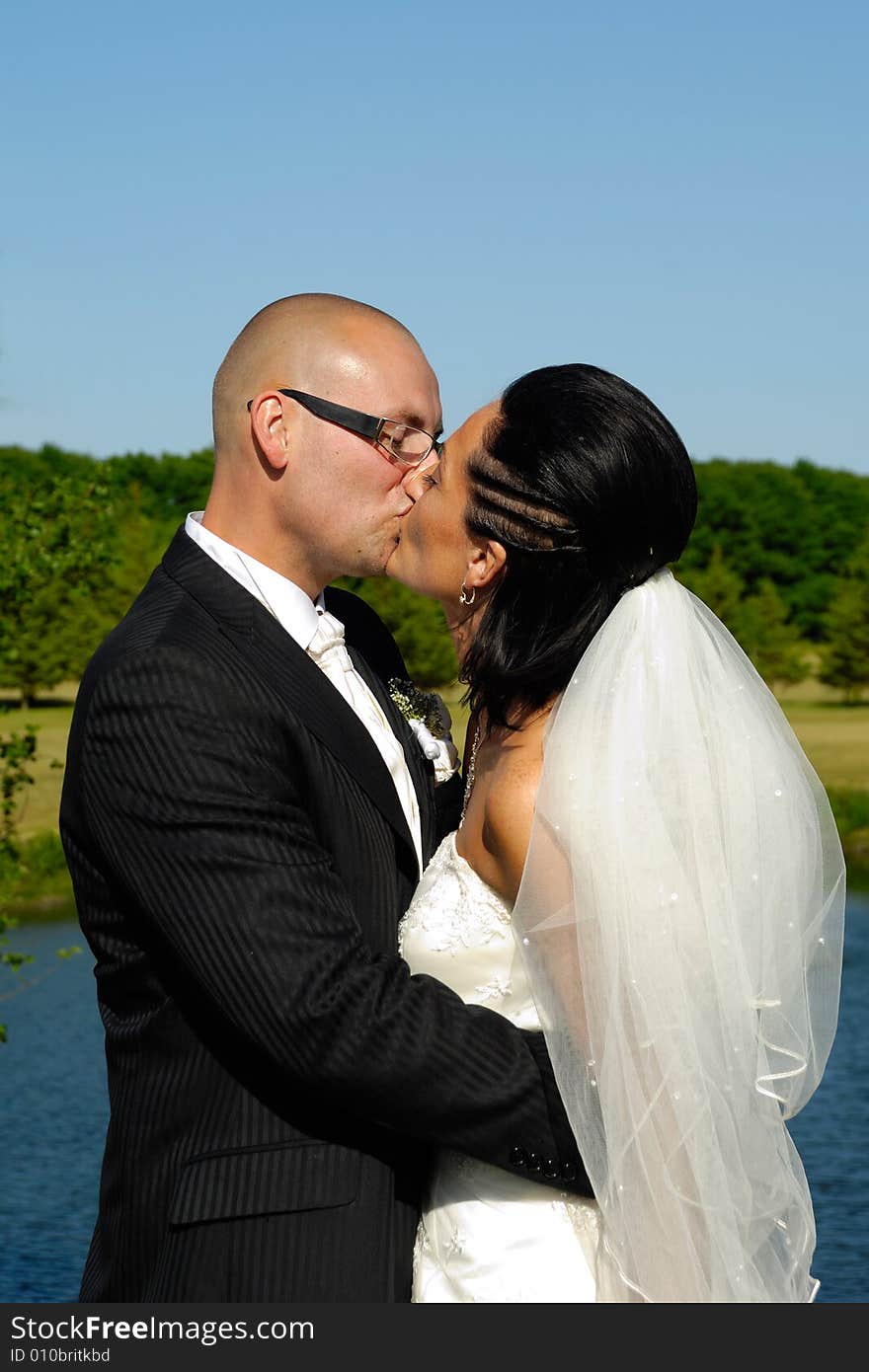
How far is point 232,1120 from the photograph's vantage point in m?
3.19

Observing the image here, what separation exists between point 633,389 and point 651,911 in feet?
3.57

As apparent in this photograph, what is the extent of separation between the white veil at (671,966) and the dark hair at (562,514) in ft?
0.31

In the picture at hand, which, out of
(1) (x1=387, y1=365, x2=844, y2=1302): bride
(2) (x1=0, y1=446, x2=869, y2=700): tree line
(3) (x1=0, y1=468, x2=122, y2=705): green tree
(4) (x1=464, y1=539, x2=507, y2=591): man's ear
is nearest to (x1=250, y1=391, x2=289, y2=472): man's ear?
(1) (x1=387, y1=365, x2=844, y2=1302): bride

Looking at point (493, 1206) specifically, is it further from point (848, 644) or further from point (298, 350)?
point (848, 644)

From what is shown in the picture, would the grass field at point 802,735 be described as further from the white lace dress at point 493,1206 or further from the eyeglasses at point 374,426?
the white lace dress at point 493,1206

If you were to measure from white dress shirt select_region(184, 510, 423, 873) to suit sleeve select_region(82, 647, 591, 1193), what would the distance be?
22.3 inches

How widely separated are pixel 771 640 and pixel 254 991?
200ft

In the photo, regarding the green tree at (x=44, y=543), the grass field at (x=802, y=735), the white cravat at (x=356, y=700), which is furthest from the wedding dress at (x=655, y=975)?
the grass field at (x=802, y=735)

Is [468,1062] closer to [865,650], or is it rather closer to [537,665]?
[537,665]

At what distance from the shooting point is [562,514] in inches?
129

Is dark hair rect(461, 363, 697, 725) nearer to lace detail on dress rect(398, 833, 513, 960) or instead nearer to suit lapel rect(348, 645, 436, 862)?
lace detail on dress rect(398, 833, 513, 960)

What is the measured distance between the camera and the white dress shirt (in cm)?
377

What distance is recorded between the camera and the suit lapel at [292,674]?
3.41m

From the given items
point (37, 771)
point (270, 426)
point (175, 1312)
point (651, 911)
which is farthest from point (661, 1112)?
point (37, 771)
